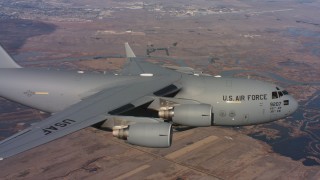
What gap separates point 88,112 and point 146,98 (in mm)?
4963

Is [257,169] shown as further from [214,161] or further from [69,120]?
[69,120]

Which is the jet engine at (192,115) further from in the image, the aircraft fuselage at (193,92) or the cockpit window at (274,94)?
the cockpit window at (274,94)

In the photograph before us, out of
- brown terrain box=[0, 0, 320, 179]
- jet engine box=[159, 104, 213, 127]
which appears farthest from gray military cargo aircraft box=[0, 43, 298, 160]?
brown terrain box=[0, 0, 320, 179]

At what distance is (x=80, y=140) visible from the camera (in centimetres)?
4834

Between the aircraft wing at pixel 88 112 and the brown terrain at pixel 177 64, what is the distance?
15411mm

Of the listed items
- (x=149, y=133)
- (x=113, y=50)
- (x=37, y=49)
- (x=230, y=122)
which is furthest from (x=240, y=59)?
(x=149, y=133)

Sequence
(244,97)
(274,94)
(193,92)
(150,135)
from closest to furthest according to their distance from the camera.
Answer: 1. (150,135)
2. (244,97)
3. (193,92)
4. (274,94)

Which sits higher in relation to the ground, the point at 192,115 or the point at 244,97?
the point at 244,97

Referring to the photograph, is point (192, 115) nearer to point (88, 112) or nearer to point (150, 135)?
point (150, 135)

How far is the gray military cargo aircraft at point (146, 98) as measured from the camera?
77.8ft

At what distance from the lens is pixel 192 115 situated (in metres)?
25.2

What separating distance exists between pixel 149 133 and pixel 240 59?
88.0 metres

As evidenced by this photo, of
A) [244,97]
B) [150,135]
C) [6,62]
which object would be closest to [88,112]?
[150,135]

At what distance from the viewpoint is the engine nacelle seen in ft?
73.3
